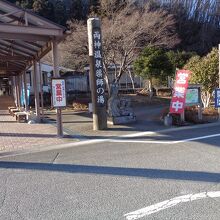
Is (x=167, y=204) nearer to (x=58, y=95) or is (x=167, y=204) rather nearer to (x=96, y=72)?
(x=58, y=95)

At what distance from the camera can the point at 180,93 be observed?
14430mm

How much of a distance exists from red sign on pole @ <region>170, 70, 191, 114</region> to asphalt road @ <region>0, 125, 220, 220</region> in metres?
4.18

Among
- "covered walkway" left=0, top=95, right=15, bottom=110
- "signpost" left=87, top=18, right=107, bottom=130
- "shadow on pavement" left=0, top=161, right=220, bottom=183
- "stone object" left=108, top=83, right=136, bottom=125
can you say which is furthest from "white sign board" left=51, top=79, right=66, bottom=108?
"covered walkway" left=0, top=95, right=15, bottom=110

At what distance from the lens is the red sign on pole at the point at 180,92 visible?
47.0 feet

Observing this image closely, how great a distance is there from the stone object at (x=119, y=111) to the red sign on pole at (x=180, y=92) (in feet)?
5.48

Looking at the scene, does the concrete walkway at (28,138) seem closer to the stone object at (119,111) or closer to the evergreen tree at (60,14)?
the stone object at (119,111)

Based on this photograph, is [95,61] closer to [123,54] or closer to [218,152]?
[218,152]

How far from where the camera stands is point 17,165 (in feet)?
26.7

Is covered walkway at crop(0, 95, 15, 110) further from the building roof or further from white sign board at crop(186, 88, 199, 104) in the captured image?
white sign board at crop(186, 88, 199, 104)

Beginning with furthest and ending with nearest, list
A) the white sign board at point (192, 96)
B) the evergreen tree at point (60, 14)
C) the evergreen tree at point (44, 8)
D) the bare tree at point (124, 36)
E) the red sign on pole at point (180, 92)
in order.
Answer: the evergreen tree at point (60, 14)
the evergreen tree at point (44, 8)
the bare tree at point (124, 36)
the white sign board at point (192, 96)
the red sign on pole at point (180, 92)

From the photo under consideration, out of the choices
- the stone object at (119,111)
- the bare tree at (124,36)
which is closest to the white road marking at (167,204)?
the stone object at (119,111)

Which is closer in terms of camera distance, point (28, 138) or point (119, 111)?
point (28, 138)

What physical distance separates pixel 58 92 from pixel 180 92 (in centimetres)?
475

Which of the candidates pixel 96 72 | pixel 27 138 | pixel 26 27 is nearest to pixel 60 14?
pixel 96 72
